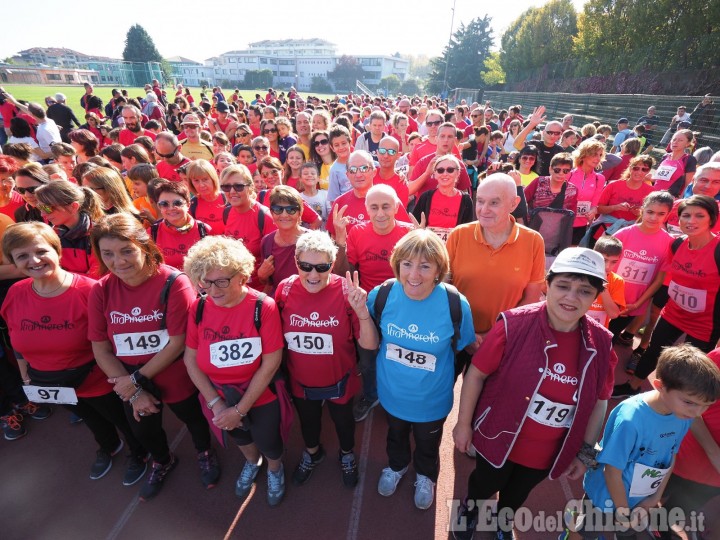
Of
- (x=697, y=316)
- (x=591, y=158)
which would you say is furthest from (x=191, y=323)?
(x=591, y=158)

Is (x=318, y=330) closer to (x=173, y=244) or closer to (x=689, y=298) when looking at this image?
(x=173, y=244)

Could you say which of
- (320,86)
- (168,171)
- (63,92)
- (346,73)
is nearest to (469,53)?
(346,73)

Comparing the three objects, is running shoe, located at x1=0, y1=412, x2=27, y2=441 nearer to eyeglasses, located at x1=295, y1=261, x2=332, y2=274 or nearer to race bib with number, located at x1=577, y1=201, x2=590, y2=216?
eyeglasses, located at x1=295, y1=261, x2=332, y2=274

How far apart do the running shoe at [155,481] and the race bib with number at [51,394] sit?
2.87 feet

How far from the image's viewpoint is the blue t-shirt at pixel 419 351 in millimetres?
2283

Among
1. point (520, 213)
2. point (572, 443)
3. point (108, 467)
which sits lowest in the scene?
point (108, 467)

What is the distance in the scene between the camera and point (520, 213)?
4.24 metres

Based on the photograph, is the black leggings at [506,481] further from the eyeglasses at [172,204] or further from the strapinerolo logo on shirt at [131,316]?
the eyeglasses at [172,204]

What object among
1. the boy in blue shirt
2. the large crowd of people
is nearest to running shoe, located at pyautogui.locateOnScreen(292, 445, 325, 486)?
the large crowd of people

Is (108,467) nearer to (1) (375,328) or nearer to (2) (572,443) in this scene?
(1) (375,328)

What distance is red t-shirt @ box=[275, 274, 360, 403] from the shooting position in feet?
8.20

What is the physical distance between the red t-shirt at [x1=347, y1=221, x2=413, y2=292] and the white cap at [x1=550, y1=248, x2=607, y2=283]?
1552mm

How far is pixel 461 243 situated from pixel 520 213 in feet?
5.91

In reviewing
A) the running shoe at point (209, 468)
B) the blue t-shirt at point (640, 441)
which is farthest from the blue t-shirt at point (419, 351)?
the running shoe at point (209, 468)
